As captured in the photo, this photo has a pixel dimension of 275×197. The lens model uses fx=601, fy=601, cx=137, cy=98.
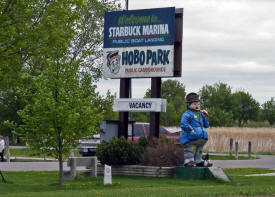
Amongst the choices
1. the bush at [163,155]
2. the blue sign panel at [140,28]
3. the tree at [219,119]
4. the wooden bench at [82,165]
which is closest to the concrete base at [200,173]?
the bush at [163,155]

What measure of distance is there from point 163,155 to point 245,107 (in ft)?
222

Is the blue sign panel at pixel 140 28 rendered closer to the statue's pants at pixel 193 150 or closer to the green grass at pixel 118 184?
the statue's pants at pixel 193 150

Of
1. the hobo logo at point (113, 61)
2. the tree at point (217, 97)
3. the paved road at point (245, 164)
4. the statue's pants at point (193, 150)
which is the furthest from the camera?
the tree at point (217, 97)

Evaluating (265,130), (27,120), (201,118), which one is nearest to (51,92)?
(27,120)

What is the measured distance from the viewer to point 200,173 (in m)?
18.8

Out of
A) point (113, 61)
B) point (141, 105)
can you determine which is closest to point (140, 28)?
point (113, 61)

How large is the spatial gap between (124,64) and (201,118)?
13.7 feet

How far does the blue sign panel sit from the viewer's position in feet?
70.1

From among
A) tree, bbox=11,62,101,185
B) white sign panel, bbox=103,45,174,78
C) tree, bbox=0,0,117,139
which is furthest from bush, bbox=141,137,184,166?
tree, bbox=0,0,117,139

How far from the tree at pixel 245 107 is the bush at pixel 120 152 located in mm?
64918

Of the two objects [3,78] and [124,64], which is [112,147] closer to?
[124,64]

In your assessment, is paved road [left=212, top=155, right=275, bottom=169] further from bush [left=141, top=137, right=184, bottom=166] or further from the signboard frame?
the signboard frame

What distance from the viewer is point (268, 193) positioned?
43.6 feet

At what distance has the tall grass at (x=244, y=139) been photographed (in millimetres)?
42062
